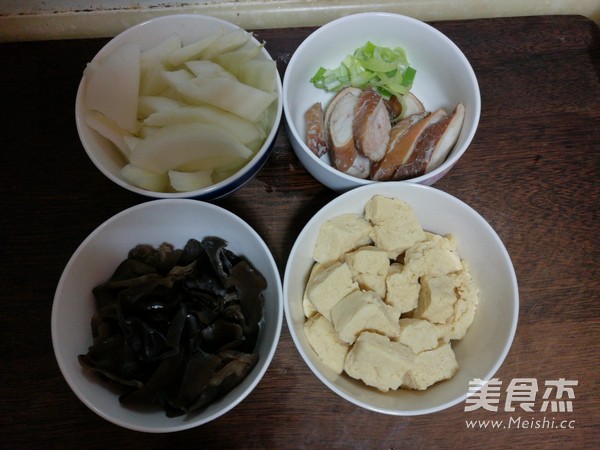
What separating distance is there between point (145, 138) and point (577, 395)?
3.55ft

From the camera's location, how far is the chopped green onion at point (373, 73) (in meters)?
1.15

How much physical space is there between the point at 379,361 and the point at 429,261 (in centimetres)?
24

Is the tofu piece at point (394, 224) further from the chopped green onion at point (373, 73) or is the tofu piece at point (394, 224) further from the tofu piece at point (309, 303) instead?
the chopped green onion at point (373, 73)

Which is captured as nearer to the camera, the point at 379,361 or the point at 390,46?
the point at 379,361

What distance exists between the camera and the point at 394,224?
0.98 metres

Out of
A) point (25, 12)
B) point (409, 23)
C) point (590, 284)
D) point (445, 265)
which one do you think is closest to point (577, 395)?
point (590, 284)

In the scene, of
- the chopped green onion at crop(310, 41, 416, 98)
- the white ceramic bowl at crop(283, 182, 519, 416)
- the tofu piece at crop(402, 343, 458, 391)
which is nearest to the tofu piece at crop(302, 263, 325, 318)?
the white ceramic bowl at crop(283, 182, 519, 416)

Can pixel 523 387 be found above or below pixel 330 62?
below

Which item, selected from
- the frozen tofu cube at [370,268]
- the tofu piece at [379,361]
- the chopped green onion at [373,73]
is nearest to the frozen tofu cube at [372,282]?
the frozen tofu cube at [370,268]

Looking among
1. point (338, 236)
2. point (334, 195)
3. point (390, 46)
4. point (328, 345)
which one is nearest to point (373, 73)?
point (390, 46)

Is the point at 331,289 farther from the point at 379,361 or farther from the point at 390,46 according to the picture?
the point at 390,46

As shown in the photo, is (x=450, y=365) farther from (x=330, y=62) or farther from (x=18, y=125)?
(x=18, y=125)

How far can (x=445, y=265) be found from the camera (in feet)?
3.15

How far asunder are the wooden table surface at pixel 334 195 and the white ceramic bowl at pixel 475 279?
0.14m
